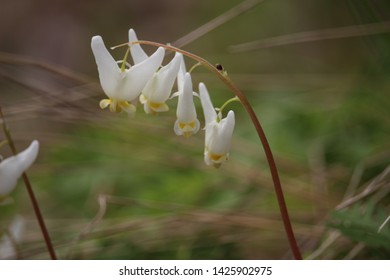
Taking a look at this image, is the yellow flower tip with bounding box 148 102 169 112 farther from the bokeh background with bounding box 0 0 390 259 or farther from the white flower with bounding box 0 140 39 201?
the bokeh background with bounding box 0 0 390 259

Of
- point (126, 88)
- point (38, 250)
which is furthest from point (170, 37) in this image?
point (126, 88)

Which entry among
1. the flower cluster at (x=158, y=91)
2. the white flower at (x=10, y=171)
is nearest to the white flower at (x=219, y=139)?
the flower cluster at (x=158, y=91)

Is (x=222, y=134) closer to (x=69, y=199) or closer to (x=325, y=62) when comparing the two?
(x=69, y=199)

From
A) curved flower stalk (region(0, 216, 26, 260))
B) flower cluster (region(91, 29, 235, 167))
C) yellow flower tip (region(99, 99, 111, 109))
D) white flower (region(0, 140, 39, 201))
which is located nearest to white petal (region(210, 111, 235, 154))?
flower cluster (region(91, 29, 235, 167))

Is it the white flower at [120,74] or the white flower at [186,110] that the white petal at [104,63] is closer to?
the white flower at [120,74]

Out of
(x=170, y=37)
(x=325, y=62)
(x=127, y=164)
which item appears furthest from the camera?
(x=170, y=37)

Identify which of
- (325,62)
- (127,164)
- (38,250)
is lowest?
(38,250)
